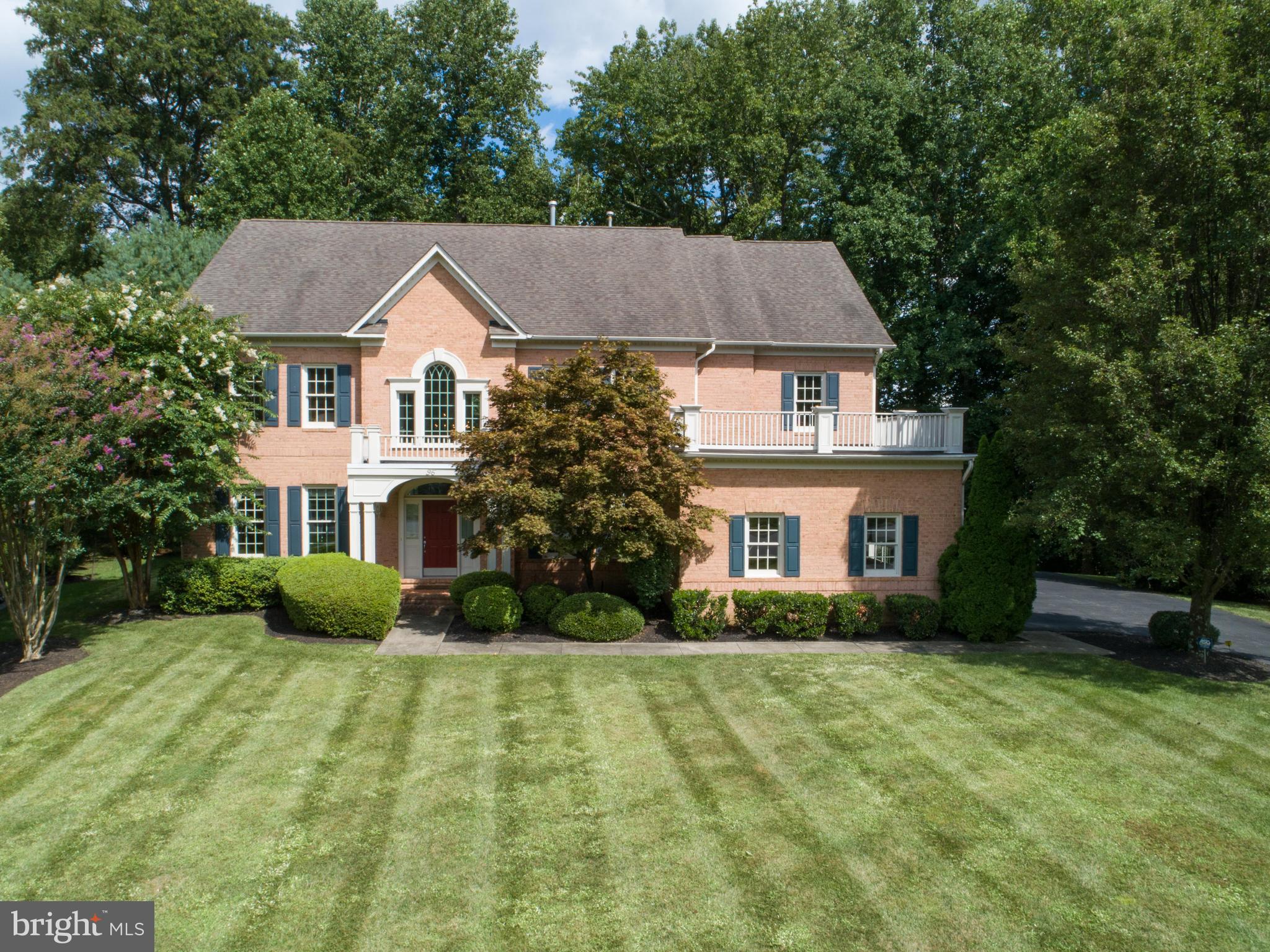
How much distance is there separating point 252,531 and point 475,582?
6.94m

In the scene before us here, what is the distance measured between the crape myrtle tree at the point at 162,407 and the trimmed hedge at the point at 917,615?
1620cm

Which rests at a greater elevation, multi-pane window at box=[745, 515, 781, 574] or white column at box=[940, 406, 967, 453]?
white column at box=[940, 406, 967, 453]

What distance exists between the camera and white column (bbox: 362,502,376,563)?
2153 cm

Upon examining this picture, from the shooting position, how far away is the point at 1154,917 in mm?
8766

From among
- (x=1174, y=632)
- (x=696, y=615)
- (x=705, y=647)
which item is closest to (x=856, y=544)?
(x=696, y=615)

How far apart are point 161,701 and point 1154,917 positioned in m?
14.8

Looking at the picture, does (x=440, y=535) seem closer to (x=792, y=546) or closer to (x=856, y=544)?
(x=792, y=546)

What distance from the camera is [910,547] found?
67.3ft

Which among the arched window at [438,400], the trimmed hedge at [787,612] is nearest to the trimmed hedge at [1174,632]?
the trimmed hedge at [787,612]

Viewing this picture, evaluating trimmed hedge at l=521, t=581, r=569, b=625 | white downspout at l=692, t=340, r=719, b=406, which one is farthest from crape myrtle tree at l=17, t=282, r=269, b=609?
white downspout at l=692, t=340, r=719, b=406

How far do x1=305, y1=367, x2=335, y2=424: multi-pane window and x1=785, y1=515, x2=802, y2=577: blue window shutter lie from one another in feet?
42.4

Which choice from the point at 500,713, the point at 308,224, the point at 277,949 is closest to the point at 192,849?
the point at 277,949

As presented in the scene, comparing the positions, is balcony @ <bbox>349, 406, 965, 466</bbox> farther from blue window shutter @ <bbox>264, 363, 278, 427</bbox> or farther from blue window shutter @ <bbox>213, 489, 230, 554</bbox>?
blue window shutter @ <bbox>213, 489, 230, 554</bbox>

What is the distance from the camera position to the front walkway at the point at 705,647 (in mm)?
18031
